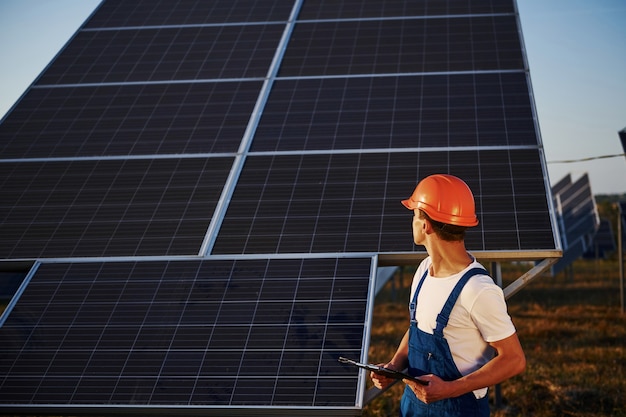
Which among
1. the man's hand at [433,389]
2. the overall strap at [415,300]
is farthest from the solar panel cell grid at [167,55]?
the man's hand at [433,389]

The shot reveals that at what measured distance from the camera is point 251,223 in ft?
23.8

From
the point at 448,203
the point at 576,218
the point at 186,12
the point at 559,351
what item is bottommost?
the point at 576,218

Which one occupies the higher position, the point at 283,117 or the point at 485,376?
the point at 485,376

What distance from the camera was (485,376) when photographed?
3.47 m

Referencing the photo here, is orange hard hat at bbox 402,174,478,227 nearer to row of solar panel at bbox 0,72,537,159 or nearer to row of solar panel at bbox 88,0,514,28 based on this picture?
row of solar panel at bbox 0,72,537,159

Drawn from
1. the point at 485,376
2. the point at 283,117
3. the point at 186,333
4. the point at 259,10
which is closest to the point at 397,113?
the point at 283,117

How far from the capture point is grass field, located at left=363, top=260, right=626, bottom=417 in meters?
10.2

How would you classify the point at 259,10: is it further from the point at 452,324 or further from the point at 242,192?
the point at 452,324

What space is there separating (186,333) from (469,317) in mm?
3189

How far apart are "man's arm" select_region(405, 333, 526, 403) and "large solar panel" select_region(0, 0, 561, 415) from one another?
196cm

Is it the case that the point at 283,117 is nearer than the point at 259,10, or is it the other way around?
the point at 283,117

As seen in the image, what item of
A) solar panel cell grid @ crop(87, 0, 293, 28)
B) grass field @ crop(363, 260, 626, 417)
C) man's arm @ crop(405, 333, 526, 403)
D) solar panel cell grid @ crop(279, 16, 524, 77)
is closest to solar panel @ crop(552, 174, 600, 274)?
grass field @ crop(363, 260, 626, 417)

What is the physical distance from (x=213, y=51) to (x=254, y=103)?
1.92m

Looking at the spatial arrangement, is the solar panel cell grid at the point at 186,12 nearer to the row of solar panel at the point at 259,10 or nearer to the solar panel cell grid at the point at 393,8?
the row of solar panel at the point at 259,10
